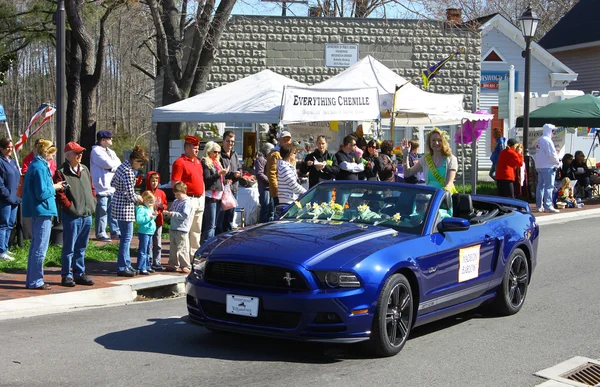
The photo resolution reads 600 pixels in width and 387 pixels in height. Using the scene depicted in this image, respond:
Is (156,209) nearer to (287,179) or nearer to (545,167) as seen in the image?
(287,179)

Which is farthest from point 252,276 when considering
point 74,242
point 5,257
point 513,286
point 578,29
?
point 578,29

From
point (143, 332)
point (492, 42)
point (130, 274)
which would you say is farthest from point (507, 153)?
point (492, 42)

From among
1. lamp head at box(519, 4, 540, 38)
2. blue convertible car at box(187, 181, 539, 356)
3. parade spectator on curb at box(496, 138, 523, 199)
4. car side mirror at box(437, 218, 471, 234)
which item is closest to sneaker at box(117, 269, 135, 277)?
blue convertible car at box(187, 181, 539, 356)

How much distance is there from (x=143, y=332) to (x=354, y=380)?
8.54 ft

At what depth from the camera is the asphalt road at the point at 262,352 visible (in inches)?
255

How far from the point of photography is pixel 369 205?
8328 mm

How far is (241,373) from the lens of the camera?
657 cm

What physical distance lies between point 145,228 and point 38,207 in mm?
1801

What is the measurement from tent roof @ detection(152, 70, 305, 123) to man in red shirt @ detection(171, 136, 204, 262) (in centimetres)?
433

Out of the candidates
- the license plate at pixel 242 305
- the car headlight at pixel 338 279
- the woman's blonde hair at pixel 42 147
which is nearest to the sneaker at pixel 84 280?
the woman's blonde hair at pixel 42 147

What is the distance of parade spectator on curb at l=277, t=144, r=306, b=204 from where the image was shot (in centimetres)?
1316

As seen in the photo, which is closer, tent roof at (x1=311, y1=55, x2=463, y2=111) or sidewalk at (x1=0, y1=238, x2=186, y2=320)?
sidewalk at (x1=0, y1=238, x2=186, y2=320)

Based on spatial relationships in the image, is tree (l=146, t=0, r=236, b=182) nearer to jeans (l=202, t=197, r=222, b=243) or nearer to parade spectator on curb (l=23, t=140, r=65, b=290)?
jeans (l=202, t=197, r=222, b=243)

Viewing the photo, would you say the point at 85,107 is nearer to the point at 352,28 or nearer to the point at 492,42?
the point at 352,28
